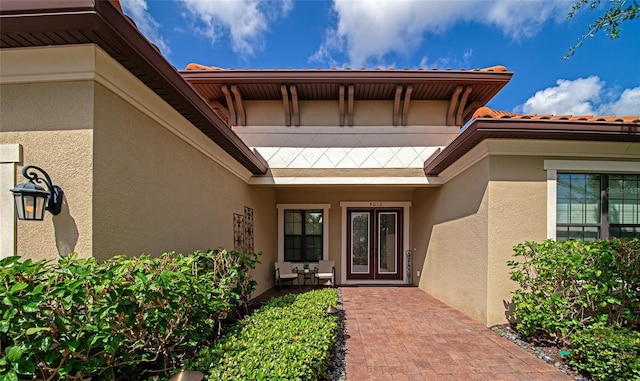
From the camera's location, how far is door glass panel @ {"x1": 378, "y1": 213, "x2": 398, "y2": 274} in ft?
33.1

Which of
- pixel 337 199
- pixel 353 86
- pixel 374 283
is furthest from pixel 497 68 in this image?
pixel 374 283

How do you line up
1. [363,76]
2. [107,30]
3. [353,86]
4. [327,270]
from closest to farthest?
[107,30] < [363,76] < [353,86] < [327,270]

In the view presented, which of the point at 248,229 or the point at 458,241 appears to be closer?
the point at 458,241

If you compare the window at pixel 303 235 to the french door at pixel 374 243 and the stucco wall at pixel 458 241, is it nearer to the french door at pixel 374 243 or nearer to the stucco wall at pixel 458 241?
the french door at pixel 374 243

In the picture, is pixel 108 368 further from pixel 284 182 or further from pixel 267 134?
pixel 267 134

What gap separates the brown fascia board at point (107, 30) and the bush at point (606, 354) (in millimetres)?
5694

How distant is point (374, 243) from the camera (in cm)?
1009

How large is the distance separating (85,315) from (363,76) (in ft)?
21.7

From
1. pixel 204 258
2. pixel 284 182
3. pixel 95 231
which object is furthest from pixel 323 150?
pixel 95 231


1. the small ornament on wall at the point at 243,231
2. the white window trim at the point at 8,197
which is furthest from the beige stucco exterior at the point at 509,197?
the white window trim at the point at 8,197

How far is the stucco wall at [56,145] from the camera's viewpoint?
266 centimetres

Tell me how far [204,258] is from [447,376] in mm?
3464

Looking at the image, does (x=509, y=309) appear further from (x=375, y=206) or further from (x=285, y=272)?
(x=285, y=272)

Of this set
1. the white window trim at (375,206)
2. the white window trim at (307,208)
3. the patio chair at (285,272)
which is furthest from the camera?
the white window trim at (375,206)
